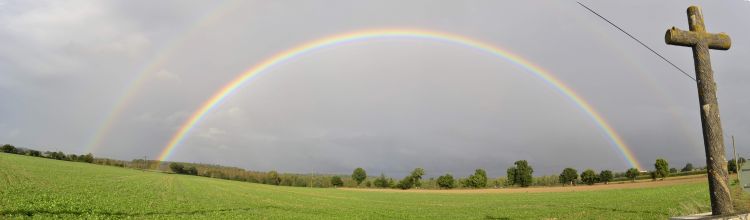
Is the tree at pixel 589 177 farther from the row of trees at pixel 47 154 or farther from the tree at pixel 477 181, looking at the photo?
the row of trees at pixel 47 154

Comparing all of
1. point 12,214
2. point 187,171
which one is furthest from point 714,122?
point 187,171

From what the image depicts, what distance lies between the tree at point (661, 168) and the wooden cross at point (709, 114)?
122979 mm

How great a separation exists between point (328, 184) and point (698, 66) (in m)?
143

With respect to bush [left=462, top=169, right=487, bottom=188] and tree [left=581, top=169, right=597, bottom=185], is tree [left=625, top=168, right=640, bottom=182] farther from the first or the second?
bush [left=462, top=169, right=487, bottom=188]

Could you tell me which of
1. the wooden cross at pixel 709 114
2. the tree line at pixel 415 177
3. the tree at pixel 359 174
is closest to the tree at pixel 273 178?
the tree line at pixel 415 177

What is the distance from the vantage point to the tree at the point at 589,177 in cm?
13025

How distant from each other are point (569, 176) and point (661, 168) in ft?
85.1

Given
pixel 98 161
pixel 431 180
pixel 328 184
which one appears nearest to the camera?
pixel 431 180

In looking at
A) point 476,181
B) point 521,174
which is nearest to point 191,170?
point 476,181

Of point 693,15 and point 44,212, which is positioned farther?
point 44,212

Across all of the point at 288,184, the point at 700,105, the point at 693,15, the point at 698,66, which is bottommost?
the point at 288,184

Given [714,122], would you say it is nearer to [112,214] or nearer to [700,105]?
[700,105]

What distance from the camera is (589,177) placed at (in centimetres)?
13062

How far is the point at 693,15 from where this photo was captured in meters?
8.53
